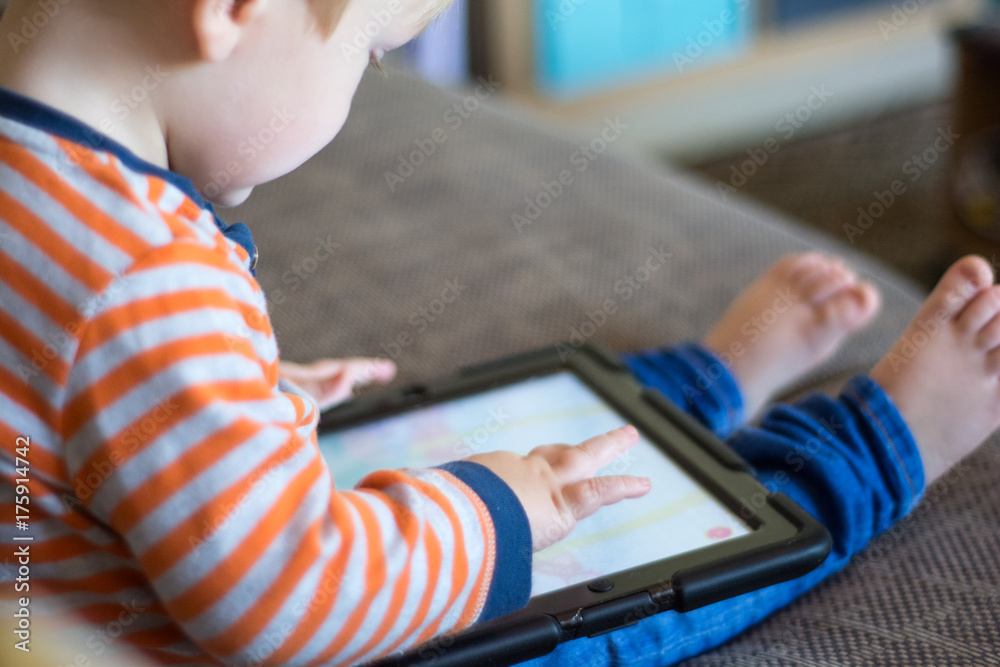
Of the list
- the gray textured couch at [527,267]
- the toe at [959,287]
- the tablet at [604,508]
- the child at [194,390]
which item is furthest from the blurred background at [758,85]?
the child at [194,390]

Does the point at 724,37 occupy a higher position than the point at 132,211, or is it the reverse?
the point at 132,211

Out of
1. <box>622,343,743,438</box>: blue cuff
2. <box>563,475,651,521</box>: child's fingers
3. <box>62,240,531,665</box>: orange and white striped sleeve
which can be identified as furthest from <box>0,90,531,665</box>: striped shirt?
<box>622,343,743,438</box>: blue cuff

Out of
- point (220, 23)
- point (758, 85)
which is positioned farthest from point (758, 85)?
point (220, 23)

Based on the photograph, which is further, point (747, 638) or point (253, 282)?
point (747, 638)

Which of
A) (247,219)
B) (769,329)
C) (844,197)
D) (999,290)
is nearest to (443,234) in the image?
(247,219)

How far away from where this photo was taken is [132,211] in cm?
41

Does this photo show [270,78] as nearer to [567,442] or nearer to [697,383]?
[567,442]

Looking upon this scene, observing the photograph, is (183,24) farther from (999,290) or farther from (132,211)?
(999,290)

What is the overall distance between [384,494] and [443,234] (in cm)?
56

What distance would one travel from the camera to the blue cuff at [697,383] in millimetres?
778

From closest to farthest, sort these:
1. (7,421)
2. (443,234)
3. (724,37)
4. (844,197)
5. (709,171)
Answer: (7,421), (443,234), (844,197), (709,171), (724,37)

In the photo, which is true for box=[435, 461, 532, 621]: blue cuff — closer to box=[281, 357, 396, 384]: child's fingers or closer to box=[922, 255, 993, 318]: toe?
box=[281, 357, 396, 384]: child's fingers

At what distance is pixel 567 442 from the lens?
0.67 meters

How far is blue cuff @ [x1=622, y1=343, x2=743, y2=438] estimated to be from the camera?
778 mm
